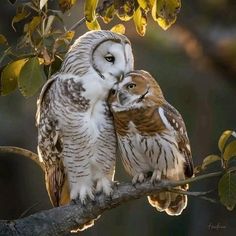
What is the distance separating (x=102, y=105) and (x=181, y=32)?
223cm

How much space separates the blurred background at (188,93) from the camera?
424 centimetres

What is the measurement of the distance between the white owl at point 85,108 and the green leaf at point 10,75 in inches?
6.2

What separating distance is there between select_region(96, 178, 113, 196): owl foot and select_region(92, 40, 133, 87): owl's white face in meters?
0.25

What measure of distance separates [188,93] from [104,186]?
2298mm

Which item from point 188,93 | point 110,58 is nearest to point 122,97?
point 110,58

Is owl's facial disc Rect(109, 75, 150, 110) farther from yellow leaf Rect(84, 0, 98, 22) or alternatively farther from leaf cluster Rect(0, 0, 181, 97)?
yellow leaf Rect(84, 0, 98, 22)

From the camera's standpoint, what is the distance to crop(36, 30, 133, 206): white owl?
6.93ft

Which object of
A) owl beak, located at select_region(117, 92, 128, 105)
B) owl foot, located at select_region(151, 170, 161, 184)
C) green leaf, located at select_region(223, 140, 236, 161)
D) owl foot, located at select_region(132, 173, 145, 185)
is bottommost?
owl foot, located at select_region(132, 173, 145, 185)

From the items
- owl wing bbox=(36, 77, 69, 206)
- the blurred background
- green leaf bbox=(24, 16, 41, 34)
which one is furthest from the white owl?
the blurred background

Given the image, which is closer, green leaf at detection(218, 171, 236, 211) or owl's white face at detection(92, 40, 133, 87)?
green leaf at detection(218, 171, 236, 211)

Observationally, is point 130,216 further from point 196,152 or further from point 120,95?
point 120,95

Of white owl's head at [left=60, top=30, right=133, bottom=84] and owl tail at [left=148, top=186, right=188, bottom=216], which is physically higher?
white owl's head at [left=60, top=30, right=133, bottom=84]

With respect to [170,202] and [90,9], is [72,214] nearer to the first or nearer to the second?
[170,202]

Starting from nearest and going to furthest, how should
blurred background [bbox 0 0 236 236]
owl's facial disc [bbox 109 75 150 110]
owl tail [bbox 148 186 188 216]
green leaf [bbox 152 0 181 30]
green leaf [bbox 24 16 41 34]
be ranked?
1. green leaf [bbox 152 0 181 30]
2. green leaf [bbox 24 16 41 34]
3. owl's facial disc [bbox 109 75 150 110]
4. owl tail [bbox 148 186 188 216]
5. blurred background [bbox 0 0 236 236]
